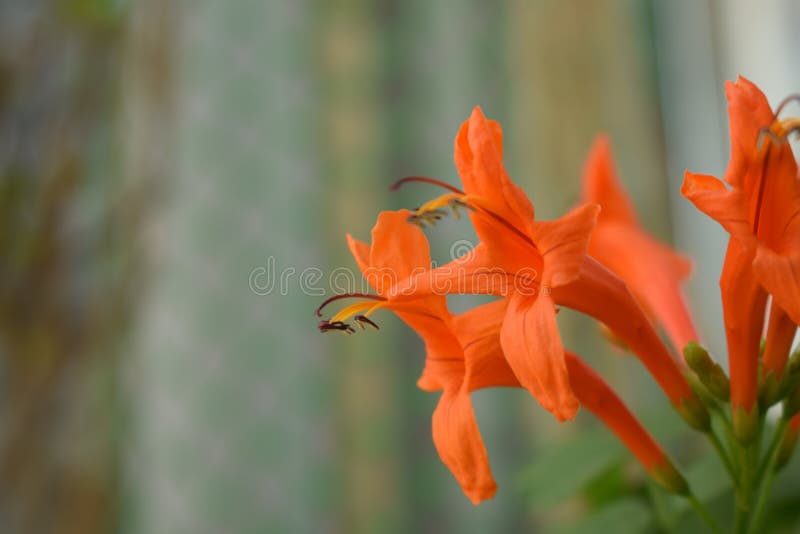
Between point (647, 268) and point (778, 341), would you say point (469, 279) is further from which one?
point (647, 268)

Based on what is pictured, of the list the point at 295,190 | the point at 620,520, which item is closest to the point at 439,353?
the point at 620,520

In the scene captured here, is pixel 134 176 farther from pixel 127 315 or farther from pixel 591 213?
pixel 591 213

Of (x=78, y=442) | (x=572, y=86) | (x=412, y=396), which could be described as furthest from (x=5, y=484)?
(x=572, y=86)

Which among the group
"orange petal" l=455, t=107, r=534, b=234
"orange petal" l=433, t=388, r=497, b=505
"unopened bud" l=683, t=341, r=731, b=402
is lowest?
"orange petal" l=433, t=388, r=497, b=505

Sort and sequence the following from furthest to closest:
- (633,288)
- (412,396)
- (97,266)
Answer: (412,396) → (97,266) → (633,288)

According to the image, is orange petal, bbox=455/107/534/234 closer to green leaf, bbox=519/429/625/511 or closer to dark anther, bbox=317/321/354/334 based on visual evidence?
dark anther, bbox=317/321/354/334

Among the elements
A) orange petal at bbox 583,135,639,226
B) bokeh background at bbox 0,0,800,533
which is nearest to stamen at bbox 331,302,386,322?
orange petal at bbox 583,135,639,226

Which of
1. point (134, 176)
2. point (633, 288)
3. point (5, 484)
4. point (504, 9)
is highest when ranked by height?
point (504, 9)

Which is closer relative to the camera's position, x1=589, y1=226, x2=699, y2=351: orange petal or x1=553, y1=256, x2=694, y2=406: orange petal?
x1=553, y1=256, x2=694, y2=406: orange petal
